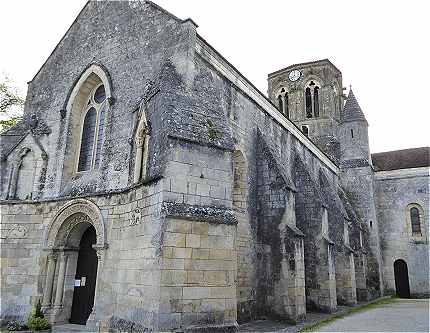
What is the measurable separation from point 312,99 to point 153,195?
22894 mm

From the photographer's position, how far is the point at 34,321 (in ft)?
32.0

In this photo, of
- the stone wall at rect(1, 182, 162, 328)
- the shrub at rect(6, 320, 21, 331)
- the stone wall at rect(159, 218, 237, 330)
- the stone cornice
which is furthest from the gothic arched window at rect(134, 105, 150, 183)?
the stone cornice

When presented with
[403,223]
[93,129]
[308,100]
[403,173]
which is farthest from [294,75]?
[93,129]

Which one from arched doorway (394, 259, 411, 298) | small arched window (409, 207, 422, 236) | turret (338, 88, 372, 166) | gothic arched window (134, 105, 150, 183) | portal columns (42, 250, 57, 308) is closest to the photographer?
gothic arched window (134, 105, 150, 183)

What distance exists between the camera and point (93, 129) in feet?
39.3

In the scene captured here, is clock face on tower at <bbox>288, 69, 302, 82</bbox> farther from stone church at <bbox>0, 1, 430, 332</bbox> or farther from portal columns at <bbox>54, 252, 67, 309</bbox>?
portal columns at <bbox>54, 252, 67, 309</bbox>

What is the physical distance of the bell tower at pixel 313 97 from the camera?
27281mm

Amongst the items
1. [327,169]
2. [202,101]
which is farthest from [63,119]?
[327,169]

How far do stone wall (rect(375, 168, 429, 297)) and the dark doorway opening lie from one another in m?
19.3

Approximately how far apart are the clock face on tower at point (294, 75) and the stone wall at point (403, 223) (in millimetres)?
9600

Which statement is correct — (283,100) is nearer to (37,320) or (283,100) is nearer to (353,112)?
(353,112)

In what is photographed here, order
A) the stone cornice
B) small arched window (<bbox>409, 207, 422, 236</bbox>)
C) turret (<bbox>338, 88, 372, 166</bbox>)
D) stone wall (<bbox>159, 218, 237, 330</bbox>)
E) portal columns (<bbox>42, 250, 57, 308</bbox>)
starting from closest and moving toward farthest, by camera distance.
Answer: stone wall (<bbox>159, 218, 237, 330</bbox>)
portal columns (<bbox>42, 250, 57, 308</bbox>)
small arched window (<bbox>409, 207, 422, 236</bbox>)
the stone cornice
turret (<bbox>338, 88, 372, 166</bbox>)

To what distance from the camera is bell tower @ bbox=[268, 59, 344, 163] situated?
89.5 ft

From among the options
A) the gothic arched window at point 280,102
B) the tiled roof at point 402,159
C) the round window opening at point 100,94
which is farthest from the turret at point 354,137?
the round window opening at point 100,94
